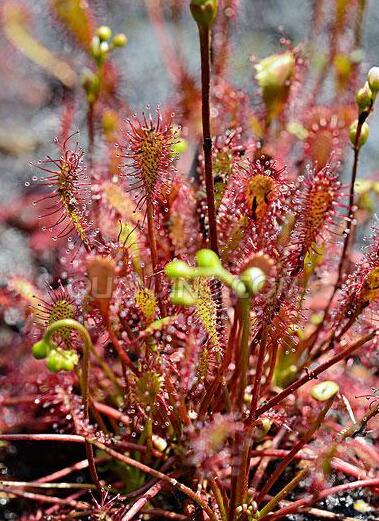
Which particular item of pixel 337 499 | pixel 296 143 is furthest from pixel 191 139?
pixel 337 499

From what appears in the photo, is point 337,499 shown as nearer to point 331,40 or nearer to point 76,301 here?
point 76,301

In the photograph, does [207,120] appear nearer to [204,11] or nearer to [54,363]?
[204,11]

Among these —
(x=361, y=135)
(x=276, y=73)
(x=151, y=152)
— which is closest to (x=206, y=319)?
(x=151, y=152)

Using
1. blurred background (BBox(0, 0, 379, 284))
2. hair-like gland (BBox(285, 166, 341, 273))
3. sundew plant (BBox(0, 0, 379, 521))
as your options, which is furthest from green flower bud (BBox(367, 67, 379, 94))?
blurred background (BBox(0, 0, 379, 284))

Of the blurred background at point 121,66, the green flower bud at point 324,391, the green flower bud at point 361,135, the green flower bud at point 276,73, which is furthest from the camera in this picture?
the blurred background at point 121,66

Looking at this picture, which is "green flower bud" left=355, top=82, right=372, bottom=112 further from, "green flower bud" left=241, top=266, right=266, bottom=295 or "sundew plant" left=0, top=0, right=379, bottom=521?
"green flower bud" left=241, top=266, right=266, bottom=295

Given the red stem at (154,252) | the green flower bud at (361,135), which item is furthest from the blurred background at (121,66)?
the green flower bud at (361,135)

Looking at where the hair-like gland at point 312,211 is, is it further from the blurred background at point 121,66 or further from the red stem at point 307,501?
the blurred background at point 121,66
